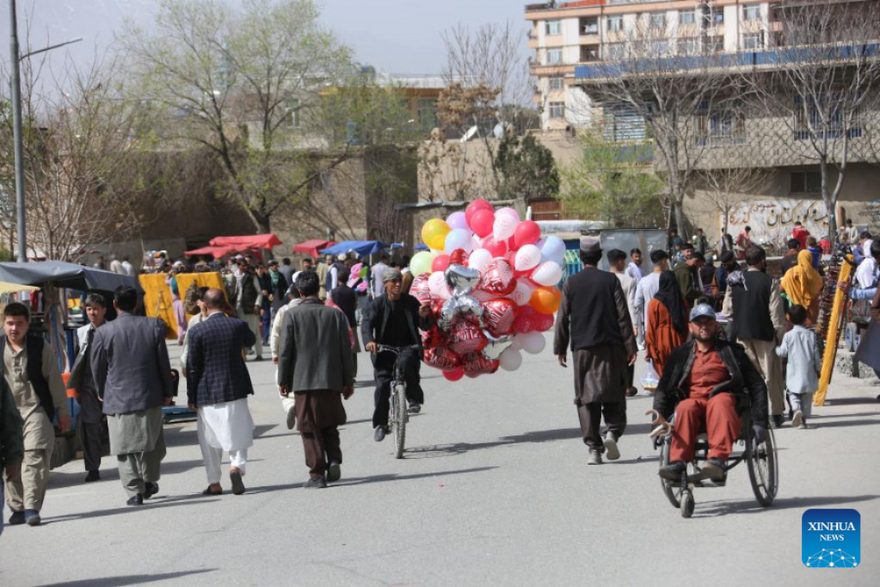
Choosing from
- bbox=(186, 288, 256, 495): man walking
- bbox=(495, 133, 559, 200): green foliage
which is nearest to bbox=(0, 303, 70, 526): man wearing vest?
bbox=(186, 288, 256, 495): man walking

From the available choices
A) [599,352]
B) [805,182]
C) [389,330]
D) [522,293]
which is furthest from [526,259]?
[805,182]

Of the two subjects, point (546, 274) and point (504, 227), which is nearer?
point (546, 274)

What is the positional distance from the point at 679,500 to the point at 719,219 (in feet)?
127

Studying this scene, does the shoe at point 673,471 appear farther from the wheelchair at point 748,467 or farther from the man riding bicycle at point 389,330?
the man riding bicycle at point 389,330

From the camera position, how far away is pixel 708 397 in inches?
316

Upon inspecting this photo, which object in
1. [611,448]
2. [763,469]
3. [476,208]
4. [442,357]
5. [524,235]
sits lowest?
[611,448]

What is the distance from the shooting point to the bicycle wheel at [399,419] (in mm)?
11117

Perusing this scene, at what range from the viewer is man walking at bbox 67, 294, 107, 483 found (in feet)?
35.9

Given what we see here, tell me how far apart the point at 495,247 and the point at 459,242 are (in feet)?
1.38

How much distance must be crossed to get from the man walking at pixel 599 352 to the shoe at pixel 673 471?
99.6 inches

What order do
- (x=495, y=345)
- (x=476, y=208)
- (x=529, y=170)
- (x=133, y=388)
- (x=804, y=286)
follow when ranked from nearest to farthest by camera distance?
(x=133, y=388)
(x=495, y=345)
(x=476, y=208)
(x=804, y=286)
(x=529, y=170)

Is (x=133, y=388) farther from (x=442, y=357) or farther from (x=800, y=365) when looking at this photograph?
(x=800, y=365)

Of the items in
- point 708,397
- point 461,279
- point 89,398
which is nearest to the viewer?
point 708,397

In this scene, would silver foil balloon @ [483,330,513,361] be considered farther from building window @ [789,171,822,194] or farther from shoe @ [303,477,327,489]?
building window @ [789,171,822,194]
